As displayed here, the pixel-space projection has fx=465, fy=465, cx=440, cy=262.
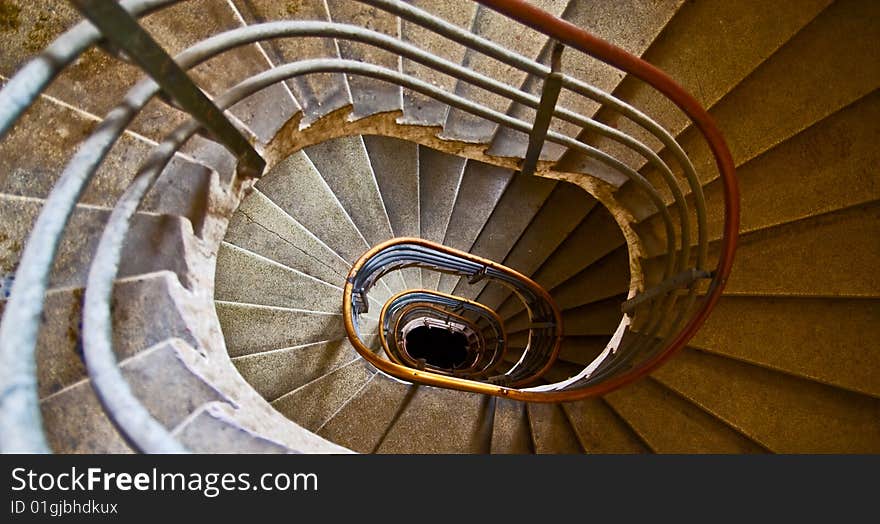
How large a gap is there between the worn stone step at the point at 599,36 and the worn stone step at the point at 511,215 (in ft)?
7.64

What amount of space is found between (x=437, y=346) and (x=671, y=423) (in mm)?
7982

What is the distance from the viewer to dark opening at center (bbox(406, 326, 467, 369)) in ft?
32.7

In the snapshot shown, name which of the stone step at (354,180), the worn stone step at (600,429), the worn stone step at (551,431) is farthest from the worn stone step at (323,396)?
the worn stone step at (600,429)

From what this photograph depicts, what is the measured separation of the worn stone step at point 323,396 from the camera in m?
3.56

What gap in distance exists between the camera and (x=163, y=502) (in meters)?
1.15

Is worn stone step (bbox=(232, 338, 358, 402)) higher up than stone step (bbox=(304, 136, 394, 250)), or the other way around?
stone step (bbox=(304, 136, 394, 250))

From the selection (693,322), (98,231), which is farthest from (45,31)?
(693,322)

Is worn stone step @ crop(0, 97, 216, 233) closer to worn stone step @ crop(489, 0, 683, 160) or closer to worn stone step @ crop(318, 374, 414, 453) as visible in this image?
worn stone step @ crop(489, 0, 683, 160)

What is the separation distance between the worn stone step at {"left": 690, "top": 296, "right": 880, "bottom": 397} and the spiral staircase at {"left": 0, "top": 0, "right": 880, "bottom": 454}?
0.04 feet

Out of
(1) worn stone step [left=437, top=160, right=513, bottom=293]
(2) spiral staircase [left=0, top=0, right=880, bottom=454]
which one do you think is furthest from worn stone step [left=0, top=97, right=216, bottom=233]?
(1) worn stone step [left=437, top=160, right=513, bottom=293]

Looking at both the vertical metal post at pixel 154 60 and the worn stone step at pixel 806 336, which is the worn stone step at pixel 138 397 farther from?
the worn stone step at pixel 806 336

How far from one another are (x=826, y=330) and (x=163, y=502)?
3.08 meters

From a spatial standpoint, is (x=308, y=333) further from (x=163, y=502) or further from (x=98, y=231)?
(x=163, y=502)

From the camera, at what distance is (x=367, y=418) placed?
3320mm
